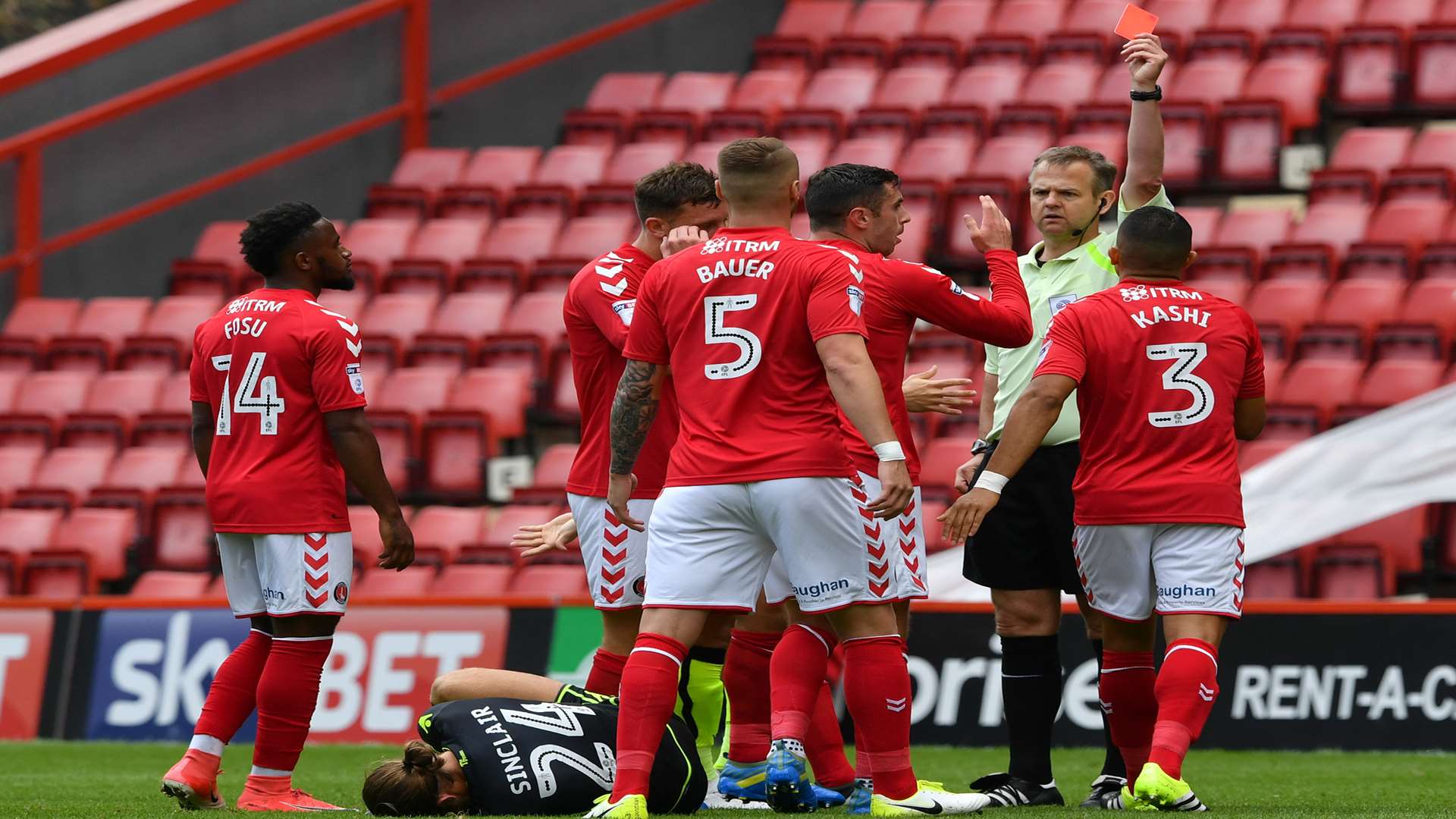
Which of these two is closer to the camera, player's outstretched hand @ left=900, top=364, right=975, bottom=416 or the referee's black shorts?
player's outstretched hand @ left=900, top=364, right=975, bottom=416

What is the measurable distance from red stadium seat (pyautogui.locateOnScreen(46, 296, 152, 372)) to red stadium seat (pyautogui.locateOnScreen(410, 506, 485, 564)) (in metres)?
3.63

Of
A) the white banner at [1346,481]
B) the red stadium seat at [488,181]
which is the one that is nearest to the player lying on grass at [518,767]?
the white banner at [1346,481]

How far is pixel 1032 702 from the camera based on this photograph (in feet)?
21.7

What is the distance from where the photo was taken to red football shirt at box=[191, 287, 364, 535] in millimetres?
6410

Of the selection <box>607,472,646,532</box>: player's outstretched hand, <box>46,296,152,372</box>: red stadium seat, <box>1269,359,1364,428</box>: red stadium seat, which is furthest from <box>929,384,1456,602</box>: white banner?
<box>46,296,152,372</box>: red stadium seat

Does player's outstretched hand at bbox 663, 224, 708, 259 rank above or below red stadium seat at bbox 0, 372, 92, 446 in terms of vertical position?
above

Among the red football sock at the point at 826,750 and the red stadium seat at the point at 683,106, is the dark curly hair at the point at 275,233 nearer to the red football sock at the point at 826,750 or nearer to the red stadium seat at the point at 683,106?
the red football sock at the point at 826,750

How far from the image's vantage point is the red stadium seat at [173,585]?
40.2 feet

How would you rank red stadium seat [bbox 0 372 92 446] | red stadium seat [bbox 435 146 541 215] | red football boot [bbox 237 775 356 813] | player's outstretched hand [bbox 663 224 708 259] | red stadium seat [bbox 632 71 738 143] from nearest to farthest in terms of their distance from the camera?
player's outstretched hand [bbox 663 224 708 259], red football boot [bbox 237 775 356 813], red stadium seat [bbox 0 372 92 446], red stadium seat [bbox 435 146 541 215], red stadium seat [bbox 632 71 738 143]

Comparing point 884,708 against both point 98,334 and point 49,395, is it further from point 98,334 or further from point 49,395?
point 98,334

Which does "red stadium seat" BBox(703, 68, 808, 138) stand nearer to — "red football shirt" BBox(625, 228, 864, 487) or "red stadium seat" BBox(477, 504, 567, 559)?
"red stadium seat" BBox(477, 504, 567, 559)

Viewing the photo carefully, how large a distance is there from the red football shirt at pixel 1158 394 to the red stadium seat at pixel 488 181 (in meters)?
11.0

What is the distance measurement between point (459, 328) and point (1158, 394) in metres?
9.45

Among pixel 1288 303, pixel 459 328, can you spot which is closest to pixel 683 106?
pixel 459 328
